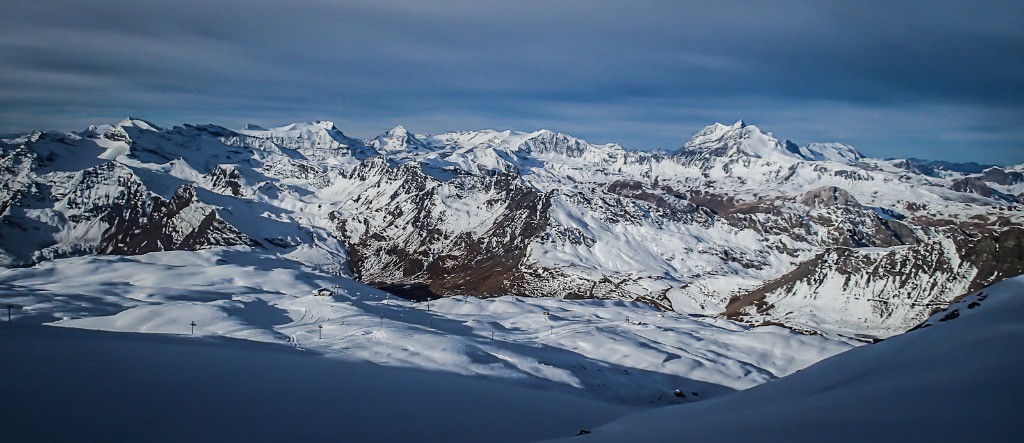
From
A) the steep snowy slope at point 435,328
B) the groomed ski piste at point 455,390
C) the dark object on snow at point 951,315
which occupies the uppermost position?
the dark object on snow at point 951,315

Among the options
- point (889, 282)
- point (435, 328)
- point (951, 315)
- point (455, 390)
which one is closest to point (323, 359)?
point (455, 390)

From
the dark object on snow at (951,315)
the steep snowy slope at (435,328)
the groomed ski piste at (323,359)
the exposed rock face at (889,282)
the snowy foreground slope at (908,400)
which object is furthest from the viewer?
the exposed rock face at (889,282)

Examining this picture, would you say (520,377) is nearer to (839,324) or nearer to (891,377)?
(891,377)

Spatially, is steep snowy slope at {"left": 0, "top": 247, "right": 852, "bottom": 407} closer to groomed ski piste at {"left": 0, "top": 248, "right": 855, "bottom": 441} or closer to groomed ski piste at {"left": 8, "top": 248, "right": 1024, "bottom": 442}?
groomed ski piste at {"left": 0, "top": 248, "right": 855, "bottom": 441}

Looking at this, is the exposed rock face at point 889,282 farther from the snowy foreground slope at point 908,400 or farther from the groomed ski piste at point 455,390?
the snowy foreground slope at point 908,400

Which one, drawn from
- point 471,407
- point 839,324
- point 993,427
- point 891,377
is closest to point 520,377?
point 471,407

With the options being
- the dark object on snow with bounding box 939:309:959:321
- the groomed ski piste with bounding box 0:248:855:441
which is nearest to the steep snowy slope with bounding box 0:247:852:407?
the groomed ski piste with bounding box 0:248:855:441

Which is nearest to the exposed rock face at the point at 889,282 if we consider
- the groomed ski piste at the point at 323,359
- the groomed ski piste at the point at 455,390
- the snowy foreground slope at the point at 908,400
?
the groomed ski piste at the point at 323,359
